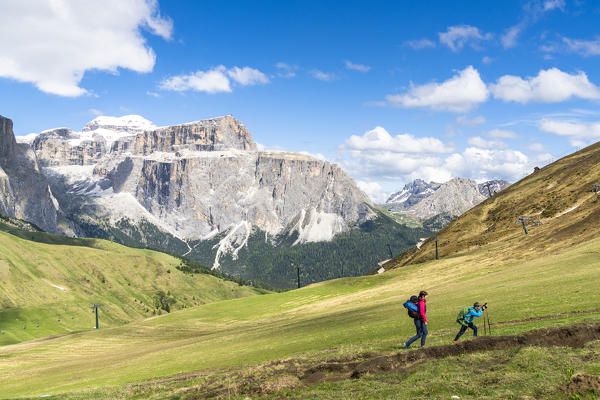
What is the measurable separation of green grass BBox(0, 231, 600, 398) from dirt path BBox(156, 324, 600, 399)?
9.64ft

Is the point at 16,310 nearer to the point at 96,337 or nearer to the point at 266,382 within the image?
the point at 96,337

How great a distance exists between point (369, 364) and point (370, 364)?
0.32 feet

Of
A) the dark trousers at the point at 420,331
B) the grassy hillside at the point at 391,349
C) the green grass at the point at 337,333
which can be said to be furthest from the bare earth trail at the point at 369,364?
→ the green grass at the point at 337,333

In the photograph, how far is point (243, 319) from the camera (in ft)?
335

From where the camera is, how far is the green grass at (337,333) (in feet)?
120

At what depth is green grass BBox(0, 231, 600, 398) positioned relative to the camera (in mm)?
36594

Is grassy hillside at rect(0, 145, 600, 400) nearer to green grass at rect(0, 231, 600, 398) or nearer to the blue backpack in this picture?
green grass at rect(0, 231, 600, 398)

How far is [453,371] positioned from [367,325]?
83.6 ft

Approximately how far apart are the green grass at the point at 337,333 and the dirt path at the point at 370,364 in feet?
9.64

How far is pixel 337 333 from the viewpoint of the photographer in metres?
46.9

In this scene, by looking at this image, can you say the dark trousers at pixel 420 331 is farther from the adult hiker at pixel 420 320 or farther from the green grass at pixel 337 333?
the green grass at pixel 337 333

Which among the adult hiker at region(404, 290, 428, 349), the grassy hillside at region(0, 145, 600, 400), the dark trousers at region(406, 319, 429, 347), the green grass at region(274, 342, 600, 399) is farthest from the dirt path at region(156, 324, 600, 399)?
the adult hiker at region(404, 290, 428, 349)

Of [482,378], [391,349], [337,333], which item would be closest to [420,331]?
[391,349]

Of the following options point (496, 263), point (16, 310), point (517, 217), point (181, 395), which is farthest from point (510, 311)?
point (16, 310)
